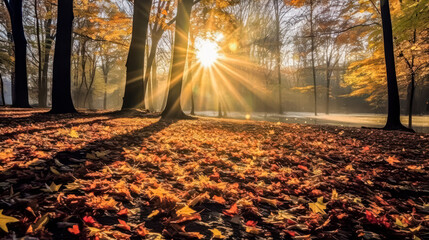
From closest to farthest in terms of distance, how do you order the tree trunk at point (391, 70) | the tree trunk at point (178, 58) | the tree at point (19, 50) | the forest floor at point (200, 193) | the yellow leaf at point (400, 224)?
1. the forest floor at point (200, 193)
2. the yellow leaf at point (400, 224)
3. the tree trunk at point (391, 70)
4. the tree trunk at point (178, 58)
5. the tree at point (19, 50)

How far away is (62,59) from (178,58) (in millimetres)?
4645

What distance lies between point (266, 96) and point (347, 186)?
31.0 metres

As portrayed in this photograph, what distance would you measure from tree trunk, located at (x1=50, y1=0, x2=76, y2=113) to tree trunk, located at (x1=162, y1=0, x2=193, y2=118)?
13.5ft

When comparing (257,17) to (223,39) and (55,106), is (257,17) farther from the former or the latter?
(55,106)

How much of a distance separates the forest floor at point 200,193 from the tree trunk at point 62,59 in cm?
565

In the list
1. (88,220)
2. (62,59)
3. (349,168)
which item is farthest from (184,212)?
(62,59)

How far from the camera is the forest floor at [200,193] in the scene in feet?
4.96

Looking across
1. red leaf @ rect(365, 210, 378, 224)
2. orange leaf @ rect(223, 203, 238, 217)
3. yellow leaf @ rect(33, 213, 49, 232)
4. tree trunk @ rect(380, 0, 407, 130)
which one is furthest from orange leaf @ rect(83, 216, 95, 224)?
tree trunk @ rect(380, 0, 407, 130)

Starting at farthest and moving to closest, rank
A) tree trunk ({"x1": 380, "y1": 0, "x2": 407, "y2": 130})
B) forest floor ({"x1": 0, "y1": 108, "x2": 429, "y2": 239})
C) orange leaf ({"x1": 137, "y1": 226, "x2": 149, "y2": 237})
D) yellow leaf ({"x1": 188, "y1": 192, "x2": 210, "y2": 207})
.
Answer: tree trunk ({"x1": 380, "y1": 0, "x2": 407, "y2": 130}), yellow leaf ({"x1": 188, "y1": 192, "x2": 210, "y2": 207}), forest floor ({"x1": 0, "y1": 108, "x2": 429, "y2": 239}), orange leaf ({"x1": 137, "y1": 226, "x2": 149, "y2": 237})

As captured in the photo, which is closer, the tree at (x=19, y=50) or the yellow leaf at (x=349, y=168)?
the yellow leaf at (x=349, y=168)

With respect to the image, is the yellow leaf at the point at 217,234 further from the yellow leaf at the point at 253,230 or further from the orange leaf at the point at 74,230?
the orange leaf at the point at 74,230

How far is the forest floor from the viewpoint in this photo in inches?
59.5

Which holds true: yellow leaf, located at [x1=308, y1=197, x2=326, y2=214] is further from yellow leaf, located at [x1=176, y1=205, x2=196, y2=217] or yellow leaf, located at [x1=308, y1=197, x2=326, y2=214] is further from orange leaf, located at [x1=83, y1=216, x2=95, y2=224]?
orange leaf, located at [x1=83, y1=216, x2=95, y2=224]

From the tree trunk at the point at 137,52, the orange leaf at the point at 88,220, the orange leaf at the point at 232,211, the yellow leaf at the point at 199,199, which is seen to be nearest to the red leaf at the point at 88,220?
the orange leaf at the point at 88,220
